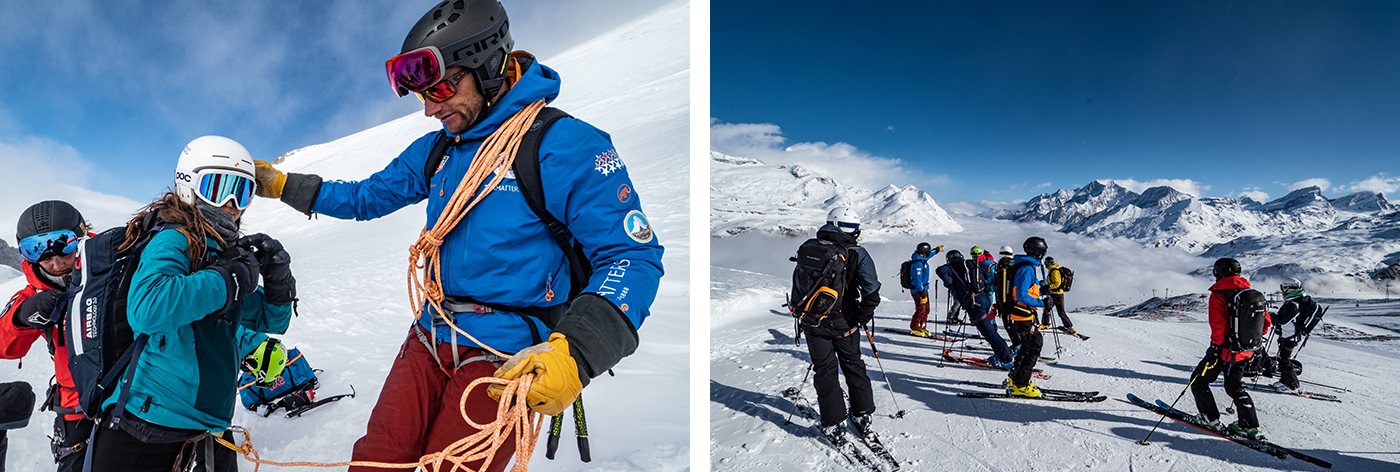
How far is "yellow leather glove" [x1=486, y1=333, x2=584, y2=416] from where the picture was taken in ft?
2.95

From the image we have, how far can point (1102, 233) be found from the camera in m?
23.4

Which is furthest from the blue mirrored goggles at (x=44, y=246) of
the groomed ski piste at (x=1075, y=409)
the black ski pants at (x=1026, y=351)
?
the black ski pants at (x=1026, y=351)

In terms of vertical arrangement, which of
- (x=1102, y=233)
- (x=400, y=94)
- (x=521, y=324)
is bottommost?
(x=521, y=324)

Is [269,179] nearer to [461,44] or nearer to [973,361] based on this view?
[461,44]

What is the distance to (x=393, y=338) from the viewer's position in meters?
6.36

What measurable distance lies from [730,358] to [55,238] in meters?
6.64

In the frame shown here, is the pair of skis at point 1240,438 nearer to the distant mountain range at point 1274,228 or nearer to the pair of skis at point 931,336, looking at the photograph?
the pair of skis at point 931,336

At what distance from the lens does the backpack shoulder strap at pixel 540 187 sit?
128cm

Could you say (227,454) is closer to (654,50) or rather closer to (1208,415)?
(1208,415)

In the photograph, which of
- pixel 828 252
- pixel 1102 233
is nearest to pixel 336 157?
pixel 828 252

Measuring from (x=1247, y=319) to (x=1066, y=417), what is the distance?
1.66m

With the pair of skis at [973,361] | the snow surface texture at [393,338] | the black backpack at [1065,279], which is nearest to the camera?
the snow surface texture at [393,338]

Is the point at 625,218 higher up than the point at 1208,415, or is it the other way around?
the point at 625,218

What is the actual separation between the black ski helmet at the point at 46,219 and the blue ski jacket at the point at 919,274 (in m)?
9.42
